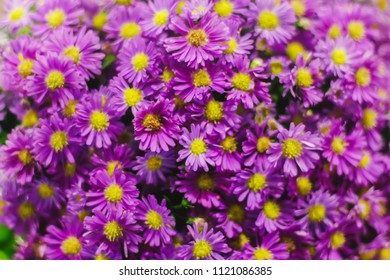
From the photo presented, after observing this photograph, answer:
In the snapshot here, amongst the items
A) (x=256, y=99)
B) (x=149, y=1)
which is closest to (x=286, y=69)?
(x=256, y=99)

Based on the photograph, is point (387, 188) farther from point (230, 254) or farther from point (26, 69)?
point (26, 69)

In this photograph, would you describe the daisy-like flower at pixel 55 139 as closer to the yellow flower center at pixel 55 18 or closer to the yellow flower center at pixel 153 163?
the yellow flower center at pixel 153 163

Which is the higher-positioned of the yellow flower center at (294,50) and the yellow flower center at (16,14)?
the yellow flower center at (16,14)

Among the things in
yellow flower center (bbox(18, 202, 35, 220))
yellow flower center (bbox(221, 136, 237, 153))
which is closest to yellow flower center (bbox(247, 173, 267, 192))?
yellow flower center (bbox(221, 136, 237, 153))

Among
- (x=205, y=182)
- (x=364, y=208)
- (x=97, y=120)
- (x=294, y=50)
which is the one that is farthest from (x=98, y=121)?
(x=364, y=208)

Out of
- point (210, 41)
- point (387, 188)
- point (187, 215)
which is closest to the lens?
point (210, 41)

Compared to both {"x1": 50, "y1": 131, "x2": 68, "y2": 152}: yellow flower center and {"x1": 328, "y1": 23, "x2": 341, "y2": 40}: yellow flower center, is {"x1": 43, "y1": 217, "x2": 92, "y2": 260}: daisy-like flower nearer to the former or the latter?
{"x1": 50, "y1": 131, "x2": 68, "y2": 152}: yellow flower center

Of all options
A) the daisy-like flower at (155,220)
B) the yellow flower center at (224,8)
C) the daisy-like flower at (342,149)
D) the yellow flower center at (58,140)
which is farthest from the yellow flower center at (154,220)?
the yellow flower center at (224,8)
